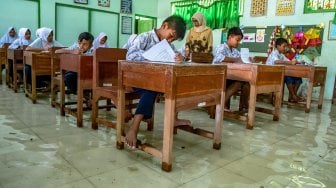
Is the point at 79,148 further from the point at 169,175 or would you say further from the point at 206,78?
the point at 206,78

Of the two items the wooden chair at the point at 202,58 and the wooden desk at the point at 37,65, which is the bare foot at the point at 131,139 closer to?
the wooden chair at the point at 202,58

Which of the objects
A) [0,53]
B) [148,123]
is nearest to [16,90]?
[0,53]

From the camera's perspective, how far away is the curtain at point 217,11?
254 inches

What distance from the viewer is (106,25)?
294 inches

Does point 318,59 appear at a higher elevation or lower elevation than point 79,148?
higher

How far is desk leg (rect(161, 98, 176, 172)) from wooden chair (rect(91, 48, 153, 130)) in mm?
676

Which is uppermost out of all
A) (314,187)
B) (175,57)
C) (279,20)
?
(279,20)

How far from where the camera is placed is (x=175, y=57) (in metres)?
1.84

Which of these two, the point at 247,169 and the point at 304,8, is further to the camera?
the point at 304,8

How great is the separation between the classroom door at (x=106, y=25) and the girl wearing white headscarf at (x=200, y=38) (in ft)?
13.0

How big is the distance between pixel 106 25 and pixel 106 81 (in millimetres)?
5248

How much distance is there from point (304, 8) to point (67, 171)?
5.54 m

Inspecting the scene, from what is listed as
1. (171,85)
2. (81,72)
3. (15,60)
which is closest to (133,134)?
(171,85)

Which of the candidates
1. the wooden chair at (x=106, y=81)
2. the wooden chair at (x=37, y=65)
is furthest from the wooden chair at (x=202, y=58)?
the wooden chair at (x=37, y=65)
